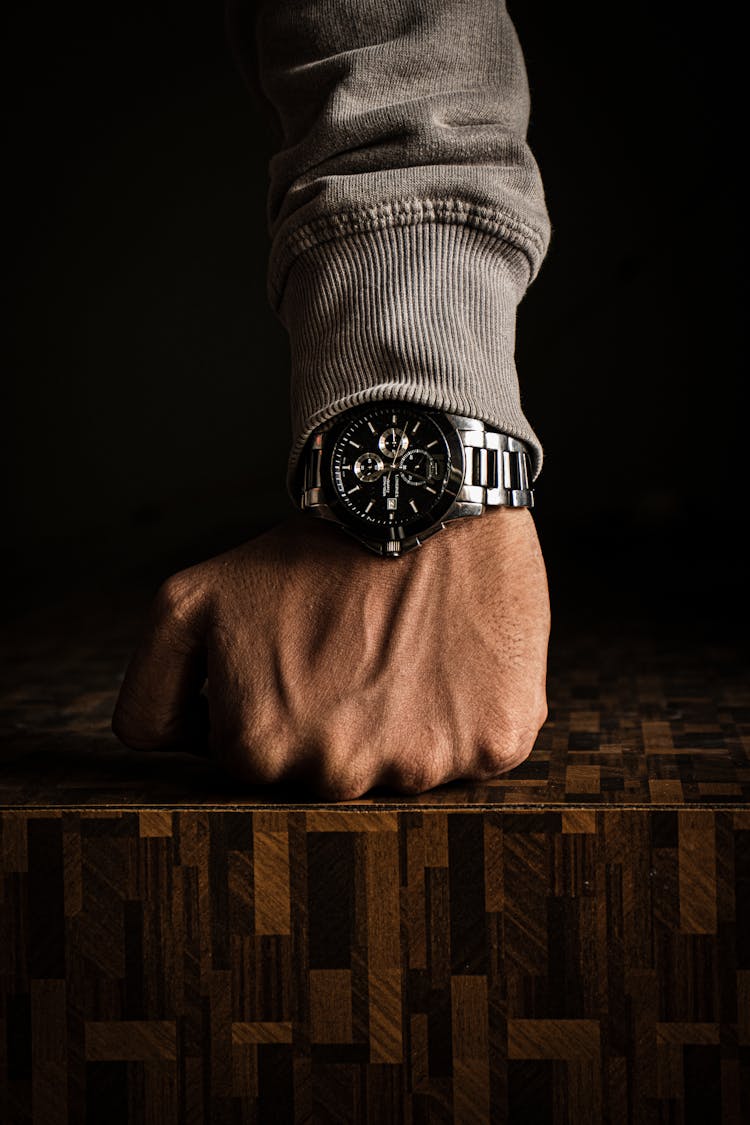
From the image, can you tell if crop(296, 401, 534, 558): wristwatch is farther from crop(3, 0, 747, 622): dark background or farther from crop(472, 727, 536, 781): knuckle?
crop(3, 0, 747, 622): dark background

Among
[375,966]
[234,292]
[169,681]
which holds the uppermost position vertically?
[234,292]

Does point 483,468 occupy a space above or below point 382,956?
above

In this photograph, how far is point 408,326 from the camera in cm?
59

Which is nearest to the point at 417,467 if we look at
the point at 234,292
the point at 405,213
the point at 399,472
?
the point at 399,472

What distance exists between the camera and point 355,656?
0.58 metres

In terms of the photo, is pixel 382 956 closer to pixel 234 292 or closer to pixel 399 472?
pixel 399 472

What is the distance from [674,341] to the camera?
79.1 inches

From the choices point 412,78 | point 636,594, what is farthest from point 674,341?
point 412,78

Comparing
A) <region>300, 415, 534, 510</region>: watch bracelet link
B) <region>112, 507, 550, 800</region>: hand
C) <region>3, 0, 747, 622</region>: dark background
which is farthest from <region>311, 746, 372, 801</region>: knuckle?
<region>3, 0, 747, 622</region>: dark background

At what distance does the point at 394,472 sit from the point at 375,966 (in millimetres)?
209

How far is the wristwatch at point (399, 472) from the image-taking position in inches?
23.1

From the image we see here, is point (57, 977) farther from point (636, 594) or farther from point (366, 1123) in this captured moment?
point (636, 594)

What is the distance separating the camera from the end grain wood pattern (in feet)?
1.78

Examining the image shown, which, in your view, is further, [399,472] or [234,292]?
[234,292]
